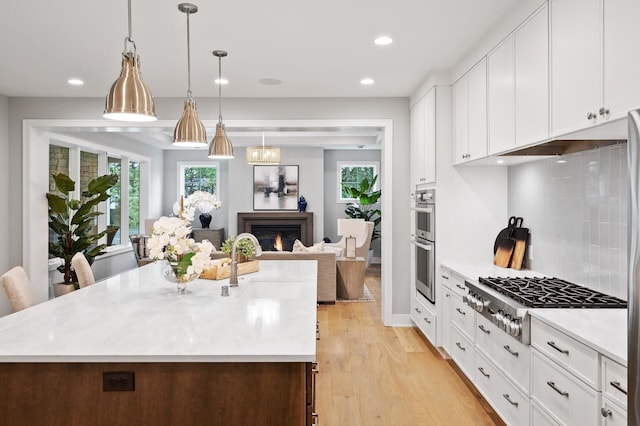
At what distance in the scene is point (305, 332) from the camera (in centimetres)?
181

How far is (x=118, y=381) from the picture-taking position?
1588 mm

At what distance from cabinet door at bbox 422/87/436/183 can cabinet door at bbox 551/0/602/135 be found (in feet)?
6.24

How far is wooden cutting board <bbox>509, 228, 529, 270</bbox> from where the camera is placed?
3645 mm

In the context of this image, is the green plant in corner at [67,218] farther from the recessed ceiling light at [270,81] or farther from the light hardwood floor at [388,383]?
the light hardwood floor at [388,383]

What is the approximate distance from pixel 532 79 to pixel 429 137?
1820 mm

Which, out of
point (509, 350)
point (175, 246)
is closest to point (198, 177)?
point (175, 246)

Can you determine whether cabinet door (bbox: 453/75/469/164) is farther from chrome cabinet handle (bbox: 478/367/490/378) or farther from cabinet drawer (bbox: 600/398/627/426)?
cabinet drawer (bbox: 600/398/627/426)

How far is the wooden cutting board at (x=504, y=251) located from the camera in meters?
3.77

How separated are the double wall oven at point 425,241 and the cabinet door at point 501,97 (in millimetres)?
1173

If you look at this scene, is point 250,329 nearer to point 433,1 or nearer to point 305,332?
point 305,332

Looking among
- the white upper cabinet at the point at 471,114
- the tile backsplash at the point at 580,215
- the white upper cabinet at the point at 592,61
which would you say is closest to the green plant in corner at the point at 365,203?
the white upper cabinet at the point at 471,114

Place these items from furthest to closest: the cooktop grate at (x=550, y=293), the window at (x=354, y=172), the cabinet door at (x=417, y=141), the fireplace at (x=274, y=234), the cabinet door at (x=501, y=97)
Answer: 1. the window at (x=354, y=172)
2. the fireplace at (x=274, y=234)
3. the cabinet door at (x=417, y=141)
4. the cabinet door at (x=501, y=97)
5. the cooktop grate at (x=550, y=293)

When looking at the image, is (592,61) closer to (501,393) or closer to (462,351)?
(501,393)

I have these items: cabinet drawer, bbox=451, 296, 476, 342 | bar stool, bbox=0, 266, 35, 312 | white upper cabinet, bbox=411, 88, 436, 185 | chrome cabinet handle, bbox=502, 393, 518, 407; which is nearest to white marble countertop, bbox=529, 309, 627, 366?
chrome cabinet handle, bbox=502, 393, 518, 407
